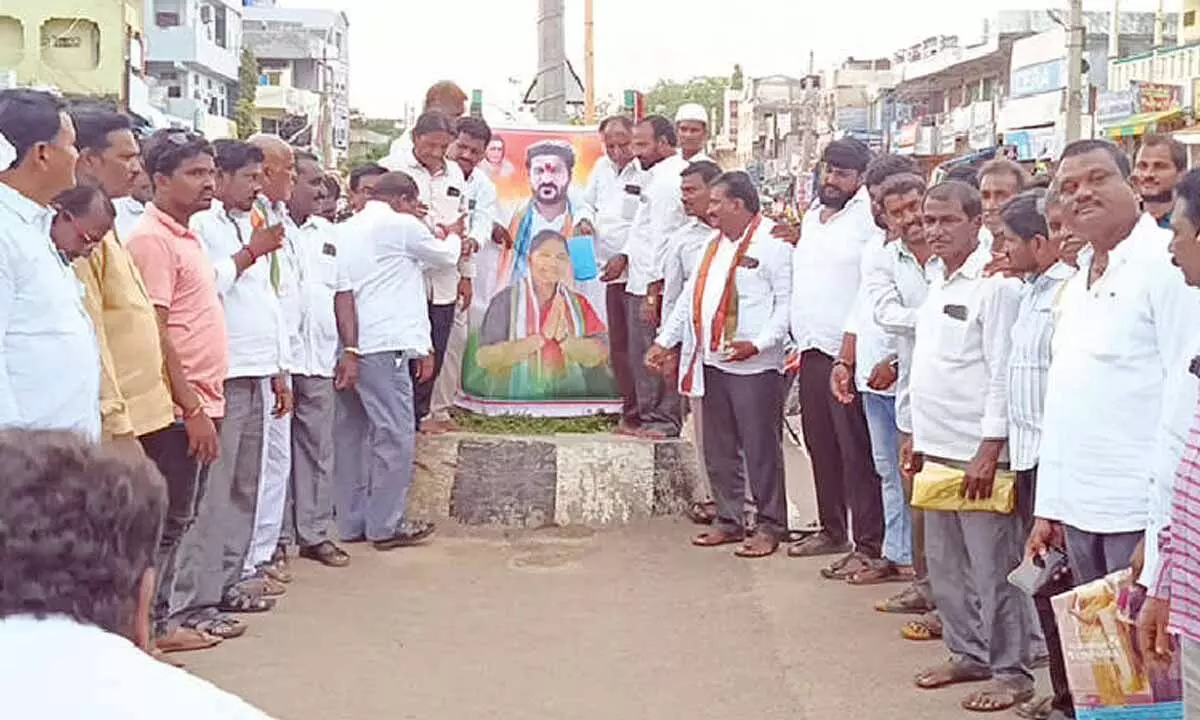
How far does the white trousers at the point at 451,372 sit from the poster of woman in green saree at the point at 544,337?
115 mm

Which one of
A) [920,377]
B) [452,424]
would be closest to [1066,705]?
[920,377]

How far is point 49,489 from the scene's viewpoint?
181 centimetres

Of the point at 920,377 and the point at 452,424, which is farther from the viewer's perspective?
the point at 452,424

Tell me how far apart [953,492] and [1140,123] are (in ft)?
102

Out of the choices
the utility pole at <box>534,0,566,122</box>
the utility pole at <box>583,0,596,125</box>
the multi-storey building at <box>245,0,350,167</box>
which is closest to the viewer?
the utility pole at <box>534,0,566,122</box>

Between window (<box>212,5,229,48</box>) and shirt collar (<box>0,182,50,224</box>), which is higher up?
window (<box>212,5,229,48</box>)

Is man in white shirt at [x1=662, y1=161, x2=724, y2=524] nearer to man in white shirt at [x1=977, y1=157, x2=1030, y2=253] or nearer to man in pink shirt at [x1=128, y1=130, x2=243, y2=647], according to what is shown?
man in white shirt at [x1=977, y1=157, x2=1030, y2=253]

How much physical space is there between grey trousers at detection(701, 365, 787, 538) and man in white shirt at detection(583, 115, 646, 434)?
1103 mm

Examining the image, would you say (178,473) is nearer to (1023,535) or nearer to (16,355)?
(16,355)

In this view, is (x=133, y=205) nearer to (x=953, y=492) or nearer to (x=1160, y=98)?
(x=953, y=492)

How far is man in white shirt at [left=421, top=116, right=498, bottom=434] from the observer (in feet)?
30.2

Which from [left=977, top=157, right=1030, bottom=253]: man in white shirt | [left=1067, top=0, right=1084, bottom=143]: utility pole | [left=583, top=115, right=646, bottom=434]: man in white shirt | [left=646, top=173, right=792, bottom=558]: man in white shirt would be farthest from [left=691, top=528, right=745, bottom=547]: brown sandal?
[left=1067, top=0, right=1084, bottom=143]: utility pole

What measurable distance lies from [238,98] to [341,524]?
184 feet

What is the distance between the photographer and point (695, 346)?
27.2 ft
